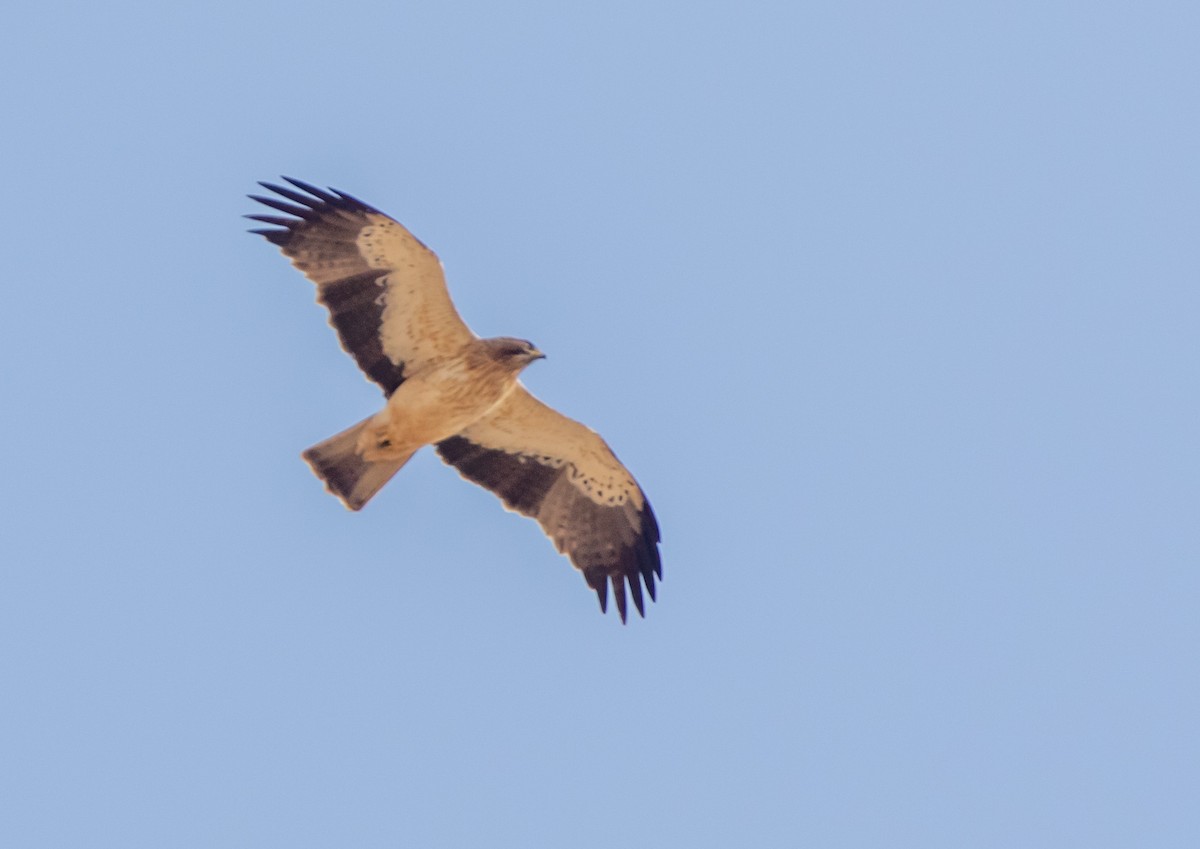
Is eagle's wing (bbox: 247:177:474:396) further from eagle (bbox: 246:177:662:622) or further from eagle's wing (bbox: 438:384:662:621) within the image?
eagle's wing (bbox: 438:384:662:621)

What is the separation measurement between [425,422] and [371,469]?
59 cm

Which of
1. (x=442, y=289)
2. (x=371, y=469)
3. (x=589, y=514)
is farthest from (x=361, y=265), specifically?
(x=589, y=514)

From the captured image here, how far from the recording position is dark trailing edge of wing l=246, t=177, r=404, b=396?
48.8 feet

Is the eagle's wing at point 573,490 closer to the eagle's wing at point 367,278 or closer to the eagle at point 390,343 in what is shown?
the eagle at point 390,343

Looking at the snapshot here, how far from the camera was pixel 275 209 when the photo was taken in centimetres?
1491

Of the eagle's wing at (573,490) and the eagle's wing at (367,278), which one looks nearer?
the eagle's wing at (367,278)

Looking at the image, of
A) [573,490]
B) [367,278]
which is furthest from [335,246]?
[573,490]

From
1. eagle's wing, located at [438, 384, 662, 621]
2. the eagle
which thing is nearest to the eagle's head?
the eagle

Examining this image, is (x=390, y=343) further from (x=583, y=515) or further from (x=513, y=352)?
(x=583, y=515)

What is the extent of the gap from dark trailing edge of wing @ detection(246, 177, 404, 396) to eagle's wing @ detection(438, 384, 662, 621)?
→ 1.44 meters

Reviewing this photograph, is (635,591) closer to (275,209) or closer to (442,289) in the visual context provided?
(442,289)

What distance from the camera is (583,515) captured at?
53.0ft

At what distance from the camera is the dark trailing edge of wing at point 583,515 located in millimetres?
15898

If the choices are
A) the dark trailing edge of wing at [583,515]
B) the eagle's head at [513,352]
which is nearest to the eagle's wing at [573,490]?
the dark trailing edge of wing at [583,515]
